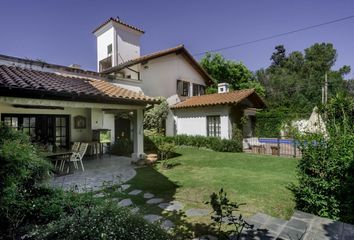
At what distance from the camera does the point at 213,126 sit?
16.8 m

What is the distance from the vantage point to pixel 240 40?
66.8ft

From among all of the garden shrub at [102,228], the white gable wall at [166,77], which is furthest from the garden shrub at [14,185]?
the white gable wall at [166,77]

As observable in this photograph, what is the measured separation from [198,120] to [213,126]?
143 cm

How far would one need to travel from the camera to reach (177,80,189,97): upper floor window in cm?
2105

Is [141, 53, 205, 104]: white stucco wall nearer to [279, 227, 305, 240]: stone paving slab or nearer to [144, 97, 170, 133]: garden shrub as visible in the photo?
[144, 97, 170, 133]: garden shrub

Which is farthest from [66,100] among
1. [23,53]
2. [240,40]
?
[240,40]

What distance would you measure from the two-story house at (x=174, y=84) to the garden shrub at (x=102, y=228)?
12922 mm

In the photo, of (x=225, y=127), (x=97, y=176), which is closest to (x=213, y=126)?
(x=225, y=127)

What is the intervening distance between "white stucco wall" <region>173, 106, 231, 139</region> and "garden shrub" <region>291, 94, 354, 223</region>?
1067 centimetres

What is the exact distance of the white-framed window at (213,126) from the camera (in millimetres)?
16406

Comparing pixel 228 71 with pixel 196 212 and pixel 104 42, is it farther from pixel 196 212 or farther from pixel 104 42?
pixel 196 212

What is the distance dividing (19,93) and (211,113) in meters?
12.4

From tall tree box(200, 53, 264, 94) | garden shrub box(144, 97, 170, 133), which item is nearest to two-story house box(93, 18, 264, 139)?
garden shrub box(144, 97, 170, 133)

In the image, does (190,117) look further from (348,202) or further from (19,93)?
(348,202)
